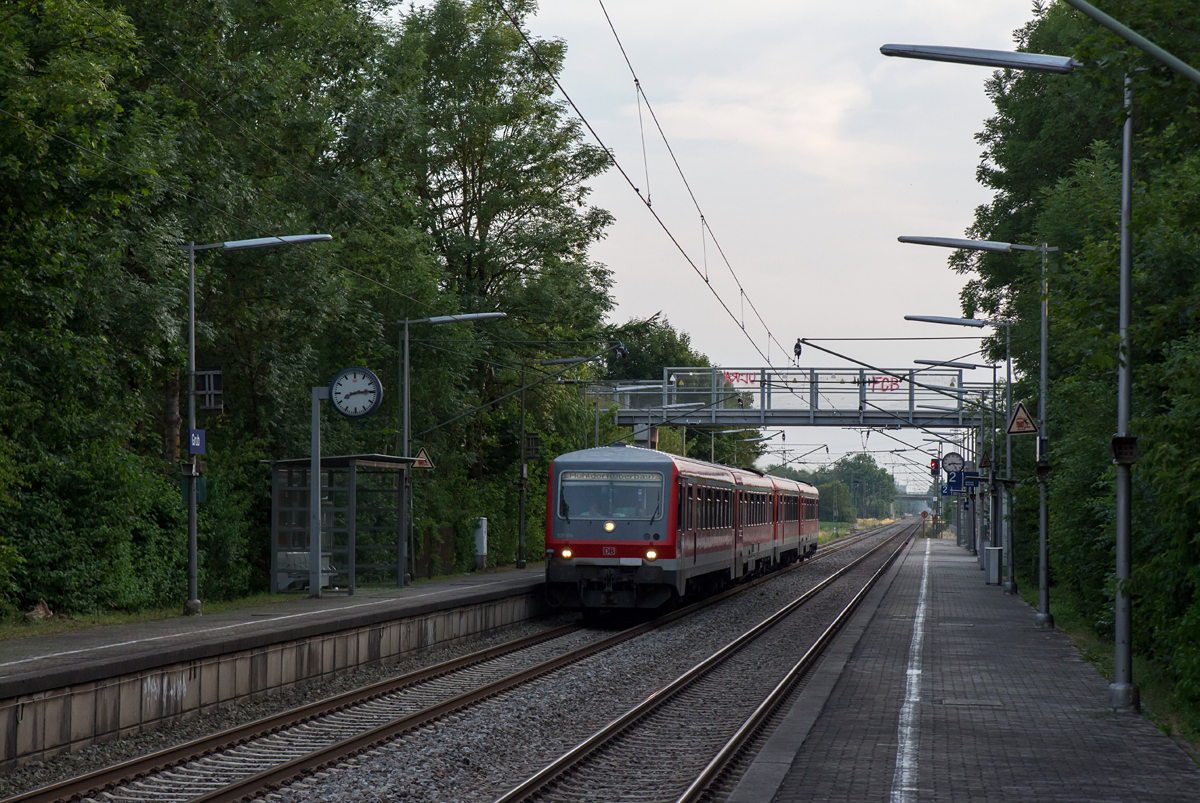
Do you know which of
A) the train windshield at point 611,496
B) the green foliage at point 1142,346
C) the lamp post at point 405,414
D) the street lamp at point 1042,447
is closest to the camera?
the green foliage at point 1142,346

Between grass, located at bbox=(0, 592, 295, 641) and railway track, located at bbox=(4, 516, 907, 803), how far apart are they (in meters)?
6.25

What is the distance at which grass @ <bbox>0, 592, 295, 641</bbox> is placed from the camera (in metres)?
18.6

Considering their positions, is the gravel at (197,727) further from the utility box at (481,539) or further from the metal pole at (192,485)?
the utility box at (481,539)

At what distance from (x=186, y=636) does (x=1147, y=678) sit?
39.0ft

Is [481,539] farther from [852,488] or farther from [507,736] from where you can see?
[852,488]

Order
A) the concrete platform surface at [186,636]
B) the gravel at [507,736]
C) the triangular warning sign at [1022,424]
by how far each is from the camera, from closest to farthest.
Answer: the gravel at [507,736], the concrete platform surface at [186,636], the triangular warning sign at [1022,424]

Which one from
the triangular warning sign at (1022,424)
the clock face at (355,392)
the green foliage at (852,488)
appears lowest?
the green foliage at (852,488)

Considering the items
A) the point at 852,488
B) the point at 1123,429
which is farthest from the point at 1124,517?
the point at 852,488

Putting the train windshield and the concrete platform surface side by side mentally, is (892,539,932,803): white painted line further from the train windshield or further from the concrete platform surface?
the concrete platform surface

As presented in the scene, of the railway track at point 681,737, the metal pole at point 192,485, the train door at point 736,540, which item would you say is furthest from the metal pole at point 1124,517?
the train door at point 736,540

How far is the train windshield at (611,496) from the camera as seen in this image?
22.9 meters

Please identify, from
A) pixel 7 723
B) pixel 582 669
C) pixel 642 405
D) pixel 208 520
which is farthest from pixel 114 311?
pixel 642 405

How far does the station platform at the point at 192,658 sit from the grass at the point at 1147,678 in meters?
8.87

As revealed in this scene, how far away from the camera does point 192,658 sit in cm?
1262
